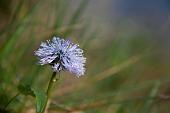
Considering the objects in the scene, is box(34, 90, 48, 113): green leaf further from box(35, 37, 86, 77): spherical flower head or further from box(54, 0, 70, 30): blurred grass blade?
box(54, 0, 70, 30): blurred grass blade

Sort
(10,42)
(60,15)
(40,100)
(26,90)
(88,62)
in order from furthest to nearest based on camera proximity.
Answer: (88,62) → (60,15) → (10,42) → (26,90) → (40,100)

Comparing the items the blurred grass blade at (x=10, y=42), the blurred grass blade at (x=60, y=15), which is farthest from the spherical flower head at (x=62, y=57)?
the blurred grass blade at (x=60, y=15)

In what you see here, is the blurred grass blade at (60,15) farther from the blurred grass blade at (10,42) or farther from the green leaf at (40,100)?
the green leaf at (40,100)

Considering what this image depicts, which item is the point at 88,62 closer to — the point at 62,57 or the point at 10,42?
the point at 10,42

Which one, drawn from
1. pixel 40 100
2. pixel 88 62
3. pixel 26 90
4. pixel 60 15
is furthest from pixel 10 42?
pixel 88 62

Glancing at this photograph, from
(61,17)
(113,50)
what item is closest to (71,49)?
(61,17)

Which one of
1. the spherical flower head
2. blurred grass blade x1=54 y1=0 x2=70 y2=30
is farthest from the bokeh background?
the spherical flower head
